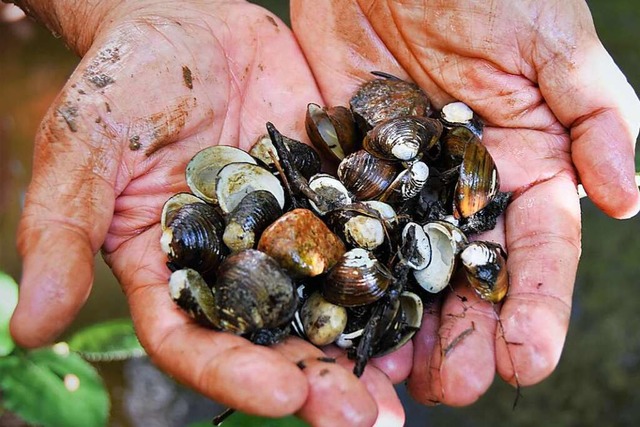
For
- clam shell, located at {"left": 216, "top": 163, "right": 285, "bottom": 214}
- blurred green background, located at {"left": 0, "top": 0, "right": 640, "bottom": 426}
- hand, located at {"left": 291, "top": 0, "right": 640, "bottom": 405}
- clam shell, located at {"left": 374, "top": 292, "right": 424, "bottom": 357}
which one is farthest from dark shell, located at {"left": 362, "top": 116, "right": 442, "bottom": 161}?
blurred green background, located at {"left": 0, "top": 0, "right": 640, "bottom": 426}

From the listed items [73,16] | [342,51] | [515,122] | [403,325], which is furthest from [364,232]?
[73,16]

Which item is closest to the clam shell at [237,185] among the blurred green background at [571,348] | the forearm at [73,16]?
the forearm at [73,16]

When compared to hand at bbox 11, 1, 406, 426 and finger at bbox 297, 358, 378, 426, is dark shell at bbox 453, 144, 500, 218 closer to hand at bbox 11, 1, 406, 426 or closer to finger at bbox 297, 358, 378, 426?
hand at bbox 11, 1, 406, 426

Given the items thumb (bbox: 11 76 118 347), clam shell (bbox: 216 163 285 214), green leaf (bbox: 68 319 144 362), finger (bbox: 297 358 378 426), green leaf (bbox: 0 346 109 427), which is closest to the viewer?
finger (bbox: 297 358 378 426)

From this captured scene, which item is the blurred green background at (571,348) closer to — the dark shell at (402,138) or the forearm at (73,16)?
the dark shell at (402,138)

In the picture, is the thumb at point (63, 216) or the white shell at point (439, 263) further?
the white shell at point (439, 263)

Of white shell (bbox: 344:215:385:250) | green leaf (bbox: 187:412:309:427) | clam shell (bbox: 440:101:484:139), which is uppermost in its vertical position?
clam shell (bbox: 440:101:484:139)
